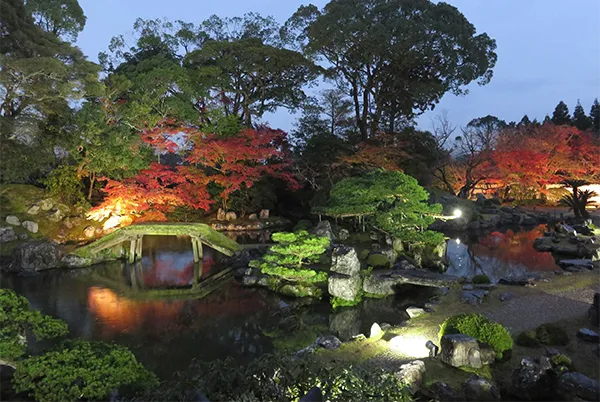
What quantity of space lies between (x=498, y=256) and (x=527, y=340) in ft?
38.2

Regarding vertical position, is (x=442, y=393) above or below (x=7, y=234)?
below

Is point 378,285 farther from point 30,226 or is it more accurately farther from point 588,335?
point 30,226

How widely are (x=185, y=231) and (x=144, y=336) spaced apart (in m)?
6.60

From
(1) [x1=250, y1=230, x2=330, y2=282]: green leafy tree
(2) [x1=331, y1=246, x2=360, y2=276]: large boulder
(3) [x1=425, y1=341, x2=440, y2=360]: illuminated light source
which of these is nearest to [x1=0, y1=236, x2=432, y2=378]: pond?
(1) [x1=250, y1=230, x2=330, y2=282]: green leafy tree

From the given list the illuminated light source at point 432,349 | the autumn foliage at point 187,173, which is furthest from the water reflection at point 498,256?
the autumn foliage at point 187,173

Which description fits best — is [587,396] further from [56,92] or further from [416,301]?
[56,92]

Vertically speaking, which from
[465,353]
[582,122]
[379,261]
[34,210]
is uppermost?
[582,122]

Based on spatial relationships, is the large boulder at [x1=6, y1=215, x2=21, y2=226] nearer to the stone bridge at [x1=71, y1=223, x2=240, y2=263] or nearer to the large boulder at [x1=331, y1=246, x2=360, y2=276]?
the stone bridge at [x1=71, y1=223, x2=240, y2=263]

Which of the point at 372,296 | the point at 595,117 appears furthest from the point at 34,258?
the point at 595,117

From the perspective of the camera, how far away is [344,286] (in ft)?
39.8

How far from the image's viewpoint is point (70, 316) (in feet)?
38.4

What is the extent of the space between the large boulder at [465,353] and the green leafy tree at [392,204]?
8581 mm

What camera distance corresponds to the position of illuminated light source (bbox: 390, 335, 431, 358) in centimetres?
773

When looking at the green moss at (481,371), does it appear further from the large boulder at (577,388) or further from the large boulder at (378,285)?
the large boulder at (378,285)
